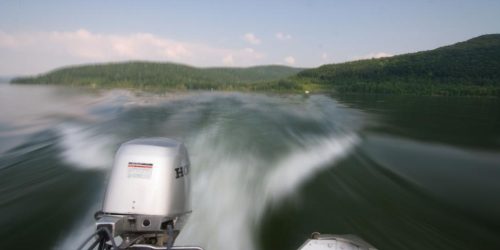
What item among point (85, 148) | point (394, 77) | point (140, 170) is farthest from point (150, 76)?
point (140, 170)

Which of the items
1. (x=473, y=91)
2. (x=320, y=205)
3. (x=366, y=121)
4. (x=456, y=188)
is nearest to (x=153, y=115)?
(x=366, y=121)

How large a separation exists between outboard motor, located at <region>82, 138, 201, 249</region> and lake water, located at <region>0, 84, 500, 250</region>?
93 centimetres

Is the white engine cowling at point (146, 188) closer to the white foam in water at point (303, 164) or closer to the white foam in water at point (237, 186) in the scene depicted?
the white foam in water at point (237, 186)

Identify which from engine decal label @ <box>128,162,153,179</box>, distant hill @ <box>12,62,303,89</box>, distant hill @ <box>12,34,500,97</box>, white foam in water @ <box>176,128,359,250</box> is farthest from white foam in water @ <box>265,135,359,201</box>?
distant hill @ <box>12,62,303,89</box>

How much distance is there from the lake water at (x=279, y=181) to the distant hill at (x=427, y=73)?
86.3 ft

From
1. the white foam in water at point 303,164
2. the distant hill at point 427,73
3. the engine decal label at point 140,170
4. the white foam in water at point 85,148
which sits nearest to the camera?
the engine decal label at point 140,170

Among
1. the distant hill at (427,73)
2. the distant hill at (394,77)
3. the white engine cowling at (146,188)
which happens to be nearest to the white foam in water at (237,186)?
the white engine cowling at (146,188)

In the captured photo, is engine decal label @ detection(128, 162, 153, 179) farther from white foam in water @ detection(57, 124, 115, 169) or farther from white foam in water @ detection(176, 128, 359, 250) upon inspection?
white foam in water @ detection(57, 124, 115, 169)

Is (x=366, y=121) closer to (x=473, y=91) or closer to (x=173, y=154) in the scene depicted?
(x=173, y=154)

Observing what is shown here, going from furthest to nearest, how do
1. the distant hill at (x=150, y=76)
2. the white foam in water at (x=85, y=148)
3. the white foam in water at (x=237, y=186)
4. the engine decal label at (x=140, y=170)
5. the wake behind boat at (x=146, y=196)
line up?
the distant hill at (x=150, y=76), the white foam in water at (x=85, y=148), the white foam in water at (x=237, y=186), the engine decal label at (x=140, y=170), the wake behind boat at (x=146, y=196)

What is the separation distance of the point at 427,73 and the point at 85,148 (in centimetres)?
4295

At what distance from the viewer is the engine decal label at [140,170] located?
282 cm

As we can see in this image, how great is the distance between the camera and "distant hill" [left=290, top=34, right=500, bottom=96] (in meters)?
34.3

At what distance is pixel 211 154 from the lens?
252 inches
